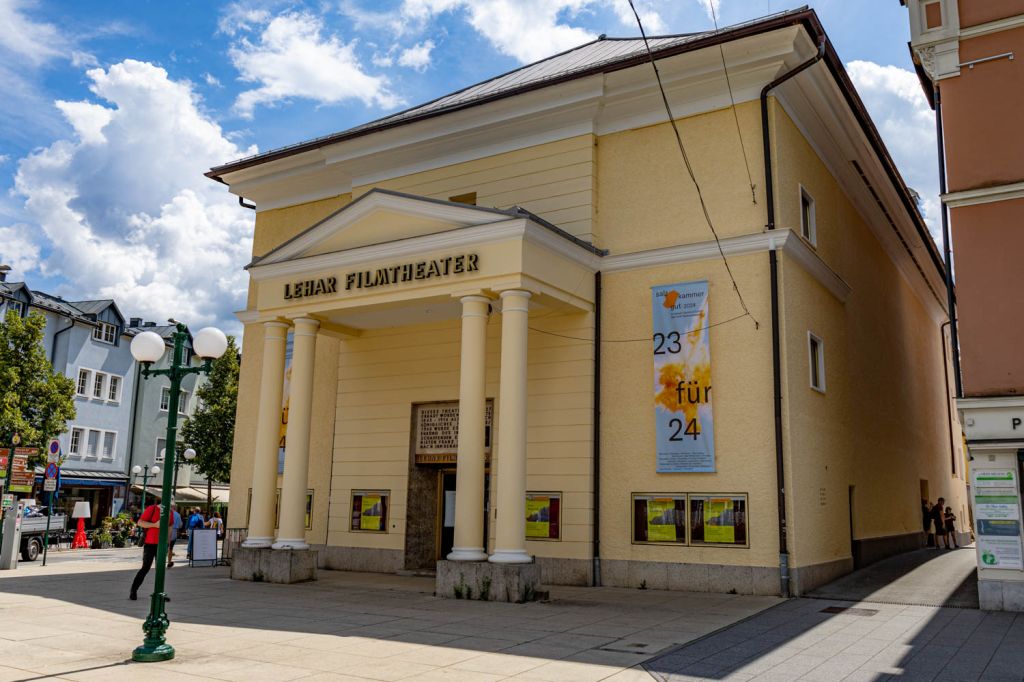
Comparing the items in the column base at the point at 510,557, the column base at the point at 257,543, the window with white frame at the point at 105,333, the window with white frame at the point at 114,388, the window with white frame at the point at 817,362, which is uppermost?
the window with white frame at the point at 105,333

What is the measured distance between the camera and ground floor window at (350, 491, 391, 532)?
18.7m

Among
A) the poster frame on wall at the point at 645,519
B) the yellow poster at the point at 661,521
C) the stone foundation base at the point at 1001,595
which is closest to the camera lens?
the stone foundation base at the point at 1001,595

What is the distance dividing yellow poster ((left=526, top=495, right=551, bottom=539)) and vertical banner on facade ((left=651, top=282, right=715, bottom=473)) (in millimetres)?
2474

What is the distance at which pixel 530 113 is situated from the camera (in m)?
17.8

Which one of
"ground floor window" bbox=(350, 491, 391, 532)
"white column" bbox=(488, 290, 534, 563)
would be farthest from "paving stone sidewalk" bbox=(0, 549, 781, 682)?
"ground floor window" bbox=(350, 491, 391, 532)

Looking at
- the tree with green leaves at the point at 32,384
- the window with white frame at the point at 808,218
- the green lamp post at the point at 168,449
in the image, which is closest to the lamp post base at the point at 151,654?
the green lamp post at the point at 168,449

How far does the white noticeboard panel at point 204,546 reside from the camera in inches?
774

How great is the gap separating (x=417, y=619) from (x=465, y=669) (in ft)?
11.6

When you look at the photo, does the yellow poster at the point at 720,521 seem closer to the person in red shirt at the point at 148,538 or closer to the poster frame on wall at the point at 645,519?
the poster frame on wall at the point at 645,519

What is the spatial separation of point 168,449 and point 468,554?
5.97 m

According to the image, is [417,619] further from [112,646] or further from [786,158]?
[786,158]

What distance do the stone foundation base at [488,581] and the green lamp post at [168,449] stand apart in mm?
5244

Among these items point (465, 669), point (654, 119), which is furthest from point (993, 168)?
point (465, 669)

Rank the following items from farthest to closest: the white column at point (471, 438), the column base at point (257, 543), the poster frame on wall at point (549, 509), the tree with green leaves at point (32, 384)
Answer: the tree with green leaves at point (32, 384), the column base at point (257, 543), the poster frame on wall at point (549, 509), the white column at point (471, 438)
